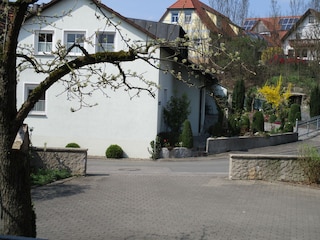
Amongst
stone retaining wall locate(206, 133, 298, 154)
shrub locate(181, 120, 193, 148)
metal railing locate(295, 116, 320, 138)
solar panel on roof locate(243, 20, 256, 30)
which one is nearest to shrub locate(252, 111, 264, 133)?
stone retaining wall locate(206, 133, 298, 154)

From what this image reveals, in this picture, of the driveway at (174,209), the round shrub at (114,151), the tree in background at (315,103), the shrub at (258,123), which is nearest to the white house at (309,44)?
the tree in background at (315,103)

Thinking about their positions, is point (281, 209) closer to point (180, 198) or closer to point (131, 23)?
point (180, 198)

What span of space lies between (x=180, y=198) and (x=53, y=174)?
4.26m

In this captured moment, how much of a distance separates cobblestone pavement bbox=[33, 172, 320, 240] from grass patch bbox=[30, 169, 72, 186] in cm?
43

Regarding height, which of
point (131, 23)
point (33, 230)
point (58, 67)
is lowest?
point (33, 230)

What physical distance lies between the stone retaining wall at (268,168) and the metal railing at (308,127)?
1914 centimetres

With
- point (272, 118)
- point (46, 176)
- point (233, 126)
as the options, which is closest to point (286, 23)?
Result: point (272, 118)

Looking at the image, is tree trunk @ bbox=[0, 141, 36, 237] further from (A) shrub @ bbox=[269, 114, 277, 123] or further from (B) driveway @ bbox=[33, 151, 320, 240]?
(A) shrub @ bbox=[269, 114, 277, 123]

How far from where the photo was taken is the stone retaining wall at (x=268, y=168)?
44.8 feet

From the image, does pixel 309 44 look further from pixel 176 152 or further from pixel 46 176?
pixel 46 176

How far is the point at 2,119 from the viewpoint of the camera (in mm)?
4758

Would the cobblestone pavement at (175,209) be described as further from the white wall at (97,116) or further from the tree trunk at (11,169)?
the white wall at (97,116)

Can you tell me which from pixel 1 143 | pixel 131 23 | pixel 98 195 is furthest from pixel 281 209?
pixel 131 23

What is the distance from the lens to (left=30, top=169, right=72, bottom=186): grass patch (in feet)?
41.3
